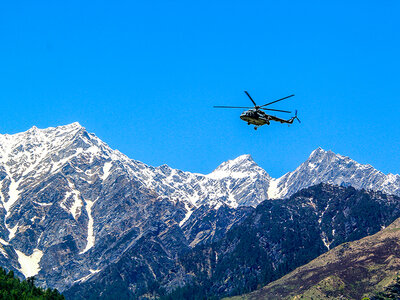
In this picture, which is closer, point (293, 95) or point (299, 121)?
point (293, 95)

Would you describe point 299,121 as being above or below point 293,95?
above

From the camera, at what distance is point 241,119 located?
144 m

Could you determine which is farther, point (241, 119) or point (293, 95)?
point (241, 119)

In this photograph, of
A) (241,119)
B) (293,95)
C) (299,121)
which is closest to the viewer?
(293,95)

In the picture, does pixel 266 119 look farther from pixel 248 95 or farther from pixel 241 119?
pixel 248 95

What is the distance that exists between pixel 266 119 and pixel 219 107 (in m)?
19.0

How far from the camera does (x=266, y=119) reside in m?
145

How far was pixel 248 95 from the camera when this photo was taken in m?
130

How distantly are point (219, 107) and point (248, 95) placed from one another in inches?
268

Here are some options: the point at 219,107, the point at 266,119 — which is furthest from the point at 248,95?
the point at 266,119

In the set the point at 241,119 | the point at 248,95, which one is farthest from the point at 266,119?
the point at 248,95

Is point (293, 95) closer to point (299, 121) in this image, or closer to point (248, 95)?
point (248, 95)

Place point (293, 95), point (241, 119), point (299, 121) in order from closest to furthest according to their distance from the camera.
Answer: point (293, 95)
point (241, 119)
point (299, 121)

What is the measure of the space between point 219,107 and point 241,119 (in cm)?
1536
